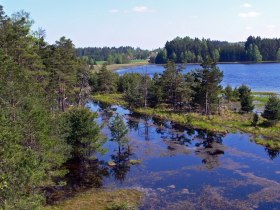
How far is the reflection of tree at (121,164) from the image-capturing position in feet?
149

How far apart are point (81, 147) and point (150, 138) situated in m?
20.3

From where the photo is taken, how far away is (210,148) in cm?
5744

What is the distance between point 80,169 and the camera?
4716 cm

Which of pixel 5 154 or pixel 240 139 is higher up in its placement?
pixel 5 154

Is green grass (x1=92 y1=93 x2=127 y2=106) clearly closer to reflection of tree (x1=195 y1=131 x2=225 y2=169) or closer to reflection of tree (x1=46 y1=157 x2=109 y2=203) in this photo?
reflection of tree (x1=195 y1=131 x2=225 y2=169)

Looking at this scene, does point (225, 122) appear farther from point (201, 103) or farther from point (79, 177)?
point (79, 177)

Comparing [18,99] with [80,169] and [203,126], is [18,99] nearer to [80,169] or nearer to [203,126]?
[80,169]

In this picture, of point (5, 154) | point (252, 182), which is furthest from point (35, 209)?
point (252, 182)

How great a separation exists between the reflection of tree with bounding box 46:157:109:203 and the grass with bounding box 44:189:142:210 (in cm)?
170

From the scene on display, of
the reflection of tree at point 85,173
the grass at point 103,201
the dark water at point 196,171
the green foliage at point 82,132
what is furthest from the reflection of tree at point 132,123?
the grass at point 103,201

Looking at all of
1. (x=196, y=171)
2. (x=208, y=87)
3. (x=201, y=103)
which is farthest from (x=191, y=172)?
(x=201, y=103)

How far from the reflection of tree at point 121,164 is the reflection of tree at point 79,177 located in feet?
4.43

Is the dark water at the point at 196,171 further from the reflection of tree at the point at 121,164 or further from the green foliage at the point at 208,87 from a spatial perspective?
the green foliage at the point at 208,87

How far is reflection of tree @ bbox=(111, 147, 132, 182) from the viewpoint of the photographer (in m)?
45.4
